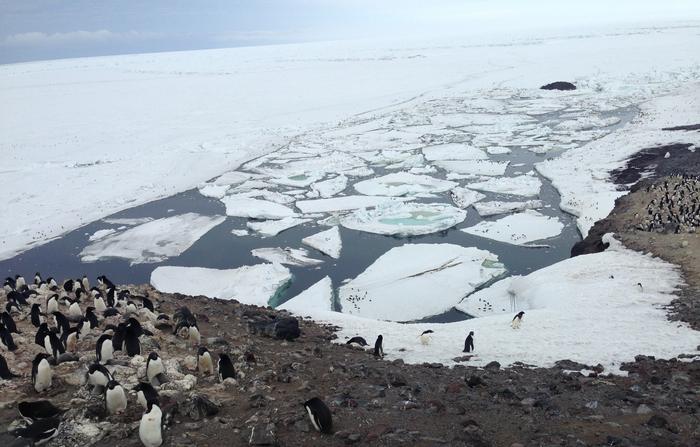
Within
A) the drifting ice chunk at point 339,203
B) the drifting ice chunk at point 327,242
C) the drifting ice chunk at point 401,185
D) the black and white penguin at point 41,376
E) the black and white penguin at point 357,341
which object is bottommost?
the drifting ice chunk at point 327,242

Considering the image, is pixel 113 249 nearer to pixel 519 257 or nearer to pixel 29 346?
pixel 29 346

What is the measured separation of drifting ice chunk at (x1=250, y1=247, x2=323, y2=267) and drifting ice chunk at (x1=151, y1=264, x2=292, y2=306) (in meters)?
0.50

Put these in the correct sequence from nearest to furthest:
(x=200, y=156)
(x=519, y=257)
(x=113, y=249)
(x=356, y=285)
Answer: (x=356, y=285) < (x=519, y=257) < (x=113, y=249) < (x=200, y=156)

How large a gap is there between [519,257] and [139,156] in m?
19.2

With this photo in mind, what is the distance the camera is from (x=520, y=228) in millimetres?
16453

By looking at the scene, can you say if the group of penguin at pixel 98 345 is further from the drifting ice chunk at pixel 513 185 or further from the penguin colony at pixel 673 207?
the drifting ice chunk at pixel 513 185

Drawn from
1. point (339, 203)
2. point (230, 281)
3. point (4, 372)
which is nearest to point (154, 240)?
point (230, 281)

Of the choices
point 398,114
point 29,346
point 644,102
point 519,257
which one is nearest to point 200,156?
point 398,114

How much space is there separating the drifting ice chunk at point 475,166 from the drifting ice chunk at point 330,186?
4.35 meters

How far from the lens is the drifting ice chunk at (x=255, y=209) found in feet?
60.5

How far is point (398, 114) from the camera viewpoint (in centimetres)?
3619

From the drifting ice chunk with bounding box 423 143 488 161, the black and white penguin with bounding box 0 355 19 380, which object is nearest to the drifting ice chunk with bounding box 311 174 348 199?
the drifting ice chunk with bounding box 423 143 488 161

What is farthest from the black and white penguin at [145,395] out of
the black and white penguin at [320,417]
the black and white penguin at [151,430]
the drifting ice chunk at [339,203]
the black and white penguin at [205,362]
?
the drifting ice chunk at [339,203]

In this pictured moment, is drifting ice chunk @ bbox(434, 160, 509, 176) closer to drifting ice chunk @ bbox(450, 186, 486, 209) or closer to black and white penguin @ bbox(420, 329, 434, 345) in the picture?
drifting ice chunk @ bbox(450, 186, 486, 209)
